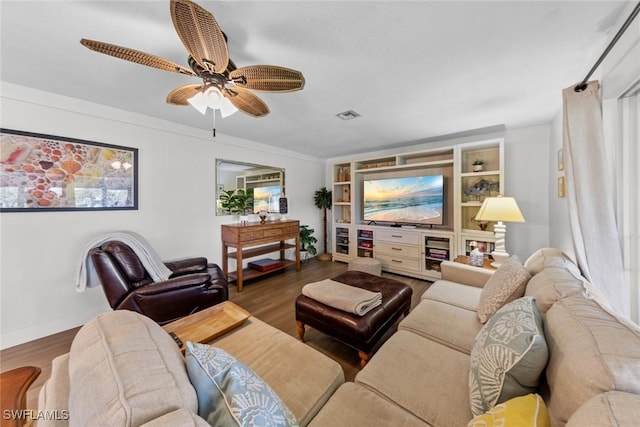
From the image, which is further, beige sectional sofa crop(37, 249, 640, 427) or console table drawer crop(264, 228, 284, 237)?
console table drawer crop(264, 228, 284, 237)

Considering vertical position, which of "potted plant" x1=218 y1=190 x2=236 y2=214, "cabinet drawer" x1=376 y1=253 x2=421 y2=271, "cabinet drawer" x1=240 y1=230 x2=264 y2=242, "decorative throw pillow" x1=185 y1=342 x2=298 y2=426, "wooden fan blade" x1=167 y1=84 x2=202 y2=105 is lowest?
"cabinet drawer" x1=376 y1=253 x2=421 y2=271

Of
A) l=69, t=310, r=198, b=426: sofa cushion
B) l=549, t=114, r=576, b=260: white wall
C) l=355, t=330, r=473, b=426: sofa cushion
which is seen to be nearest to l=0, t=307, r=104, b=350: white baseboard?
l=69, t=310, r=198, b=426: sofa cushion

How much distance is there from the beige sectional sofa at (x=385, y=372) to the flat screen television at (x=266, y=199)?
105 inches

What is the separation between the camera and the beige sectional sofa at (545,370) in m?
0.57

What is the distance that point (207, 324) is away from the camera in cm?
145

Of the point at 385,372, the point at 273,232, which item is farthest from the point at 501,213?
the point at 273,232

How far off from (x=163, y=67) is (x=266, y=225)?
7.88 ft

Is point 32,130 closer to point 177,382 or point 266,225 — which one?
point 266,225

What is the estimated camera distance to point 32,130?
2.03 m

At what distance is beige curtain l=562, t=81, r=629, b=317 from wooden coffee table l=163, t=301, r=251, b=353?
2176 millimetres

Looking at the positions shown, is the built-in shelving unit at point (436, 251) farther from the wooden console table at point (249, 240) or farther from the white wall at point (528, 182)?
the wooden console table at point (249, 240)

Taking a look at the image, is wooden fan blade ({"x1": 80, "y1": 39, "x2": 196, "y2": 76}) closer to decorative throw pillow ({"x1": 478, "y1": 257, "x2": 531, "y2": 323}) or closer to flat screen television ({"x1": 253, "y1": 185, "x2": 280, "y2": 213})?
decorative throw pillow ({"x1": 478, "y1": 257, "x2": 531, "y2": 323})

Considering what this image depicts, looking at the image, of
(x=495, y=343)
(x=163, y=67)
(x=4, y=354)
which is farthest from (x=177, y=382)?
(x=4, y=354)

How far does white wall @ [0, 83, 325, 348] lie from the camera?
1.98 meters
